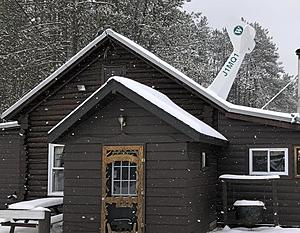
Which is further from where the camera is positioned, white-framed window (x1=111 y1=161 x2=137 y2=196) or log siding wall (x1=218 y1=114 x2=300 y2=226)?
log siding wall (x1=218 y1=114 x2=300 y2=226)

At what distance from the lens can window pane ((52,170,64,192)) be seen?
1579 centimetres

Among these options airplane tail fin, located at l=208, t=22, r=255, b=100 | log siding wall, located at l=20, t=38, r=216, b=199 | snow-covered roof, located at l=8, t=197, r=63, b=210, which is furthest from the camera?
airplane tail fin, located at l=208, t=22, r=255, b=100

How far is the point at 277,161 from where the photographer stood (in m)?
13.9

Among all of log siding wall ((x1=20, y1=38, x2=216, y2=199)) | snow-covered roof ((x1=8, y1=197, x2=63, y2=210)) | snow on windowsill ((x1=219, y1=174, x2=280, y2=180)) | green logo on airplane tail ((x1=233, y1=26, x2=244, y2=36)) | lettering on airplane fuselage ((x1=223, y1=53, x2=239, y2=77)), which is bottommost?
snow-covered roof ((x1=8, y1=197, x2=63, y2=210))

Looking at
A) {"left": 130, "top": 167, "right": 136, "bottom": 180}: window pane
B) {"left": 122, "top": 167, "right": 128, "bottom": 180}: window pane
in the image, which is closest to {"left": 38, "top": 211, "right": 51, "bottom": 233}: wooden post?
{"left": 122, "top": 167, "right": 128, "bottom": 180}: window pane

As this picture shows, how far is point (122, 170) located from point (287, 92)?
3998cm

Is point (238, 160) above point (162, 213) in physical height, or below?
above

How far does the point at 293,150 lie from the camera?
1368 cm

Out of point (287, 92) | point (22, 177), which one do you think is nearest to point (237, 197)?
point (22, 177)

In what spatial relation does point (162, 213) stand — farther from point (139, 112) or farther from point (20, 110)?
point (20, 110)

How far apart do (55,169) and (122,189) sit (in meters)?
4.65

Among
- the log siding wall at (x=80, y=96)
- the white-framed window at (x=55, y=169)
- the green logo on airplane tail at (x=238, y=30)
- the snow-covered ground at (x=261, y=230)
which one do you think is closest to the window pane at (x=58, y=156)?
the white-framed window at (x=55, y=169)

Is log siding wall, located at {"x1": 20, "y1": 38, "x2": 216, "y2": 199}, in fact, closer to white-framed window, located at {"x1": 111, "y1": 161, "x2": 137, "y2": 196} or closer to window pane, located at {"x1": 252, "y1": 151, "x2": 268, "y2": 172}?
window pane, located at {"x1": 252, "y1": 151, "x2": 268, "y2": 172}

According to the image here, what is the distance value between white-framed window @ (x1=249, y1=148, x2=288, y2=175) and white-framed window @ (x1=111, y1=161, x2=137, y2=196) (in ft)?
12.5
